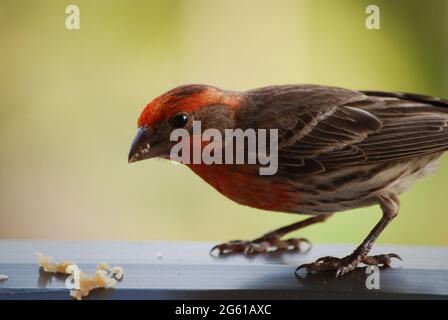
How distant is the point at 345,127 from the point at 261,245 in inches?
29.8

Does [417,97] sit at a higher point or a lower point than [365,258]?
higher

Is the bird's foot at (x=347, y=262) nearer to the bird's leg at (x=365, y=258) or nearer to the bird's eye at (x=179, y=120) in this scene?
the bird's leg at (x=365, y=258)

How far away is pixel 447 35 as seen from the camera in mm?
4953

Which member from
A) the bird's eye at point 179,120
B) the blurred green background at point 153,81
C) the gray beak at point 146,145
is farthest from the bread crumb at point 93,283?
the blurred green background at point 153,81

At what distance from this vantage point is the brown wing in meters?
3.55

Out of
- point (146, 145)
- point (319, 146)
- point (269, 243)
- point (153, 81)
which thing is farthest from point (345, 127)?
point (153, 81)

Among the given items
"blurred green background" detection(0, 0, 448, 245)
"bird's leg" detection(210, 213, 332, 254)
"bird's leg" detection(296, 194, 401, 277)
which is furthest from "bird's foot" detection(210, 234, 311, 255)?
"blurred green background" detection(0, 0, 448, 245)

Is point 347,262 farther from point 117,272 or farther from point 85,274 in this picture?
point 85,274

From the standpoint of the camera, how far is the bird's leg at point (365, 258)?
3.36 metres

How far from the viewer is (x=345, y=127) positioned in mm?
3660

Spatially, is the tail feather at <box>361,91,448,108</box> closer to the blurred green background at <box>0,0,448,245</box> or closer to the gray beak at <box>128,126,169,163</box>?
the blurred green background at <box>0,0,448,245</box>

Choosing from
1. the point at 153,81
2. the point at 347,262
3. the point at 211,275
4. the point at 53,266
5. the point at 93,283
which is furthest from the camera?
the point at 153,81

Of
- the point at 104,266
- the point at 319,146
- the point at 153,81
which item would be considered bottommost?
the point at 104,266
